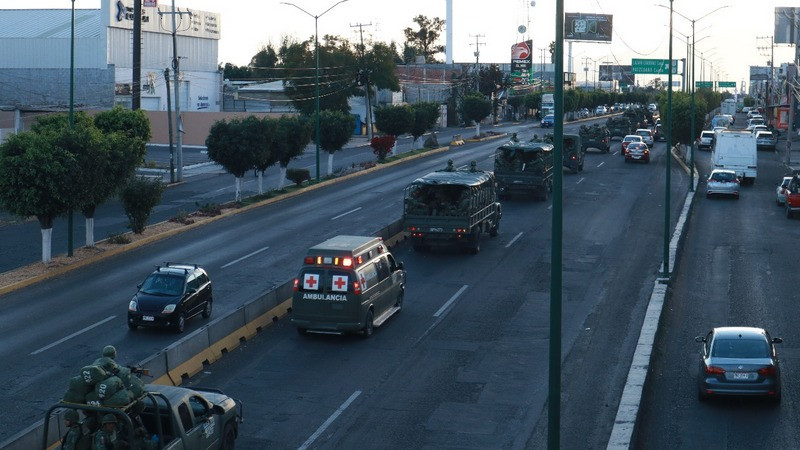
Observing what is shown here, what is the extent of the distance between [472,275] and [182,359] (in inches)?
526

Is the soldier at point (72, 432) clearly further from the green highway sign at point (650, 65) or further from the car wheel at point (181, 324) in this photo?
the green highway sign at point (650, 65)

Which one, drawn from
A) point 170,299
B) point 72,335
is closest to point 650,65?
point 170,299

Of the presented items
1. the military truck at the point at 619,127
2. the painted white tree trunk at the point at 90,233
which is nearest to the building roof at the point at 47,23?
the military truck at the point at 619,127

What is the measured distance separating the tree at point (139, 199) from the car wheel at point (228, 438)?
23268mm

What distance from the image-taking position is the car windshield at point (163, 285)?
82.0 feet

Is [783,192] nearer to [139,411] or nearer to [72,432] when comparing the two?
[139,411]

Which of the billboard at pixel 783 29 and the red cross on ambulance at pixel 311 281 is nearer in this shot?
the red cross on ambulance at pixel 311 281

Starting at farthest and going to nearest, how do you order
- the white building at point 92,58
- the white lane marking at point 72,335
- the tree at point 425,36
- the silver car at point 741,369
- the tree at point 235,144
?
the tree at point 425,36 < the white building at point 92,58 < the tree at point 235,144 < the white lane marking at point 72,335 < the silver car at point 741,369

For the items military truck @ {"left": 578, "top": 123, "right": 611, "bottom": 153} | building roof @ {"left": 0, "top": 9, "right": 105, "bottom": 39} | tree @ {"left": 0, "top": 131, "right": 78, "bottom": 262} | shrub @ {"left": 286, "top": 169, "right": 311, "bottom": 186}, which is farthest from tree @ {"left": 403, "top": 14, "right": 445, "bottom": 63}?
tree @ {"left": 0, "top": 131, "right": 78, "bottom": 262}

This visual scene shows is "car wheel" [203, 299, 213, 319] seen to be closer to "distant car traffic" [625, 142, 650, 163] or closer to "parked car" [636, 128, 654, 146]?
"distant car traffic" [625, 142, 650, 163]

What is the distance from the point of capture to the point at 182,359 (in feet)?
68.3

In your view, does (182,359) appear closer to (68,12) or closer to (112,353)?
(112,353)

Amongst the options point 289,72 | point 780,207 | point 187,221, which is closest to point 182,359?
point 187,221

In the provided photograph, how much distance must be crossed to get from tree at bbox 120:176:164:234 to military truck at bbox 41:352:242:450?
2315 centimetres
